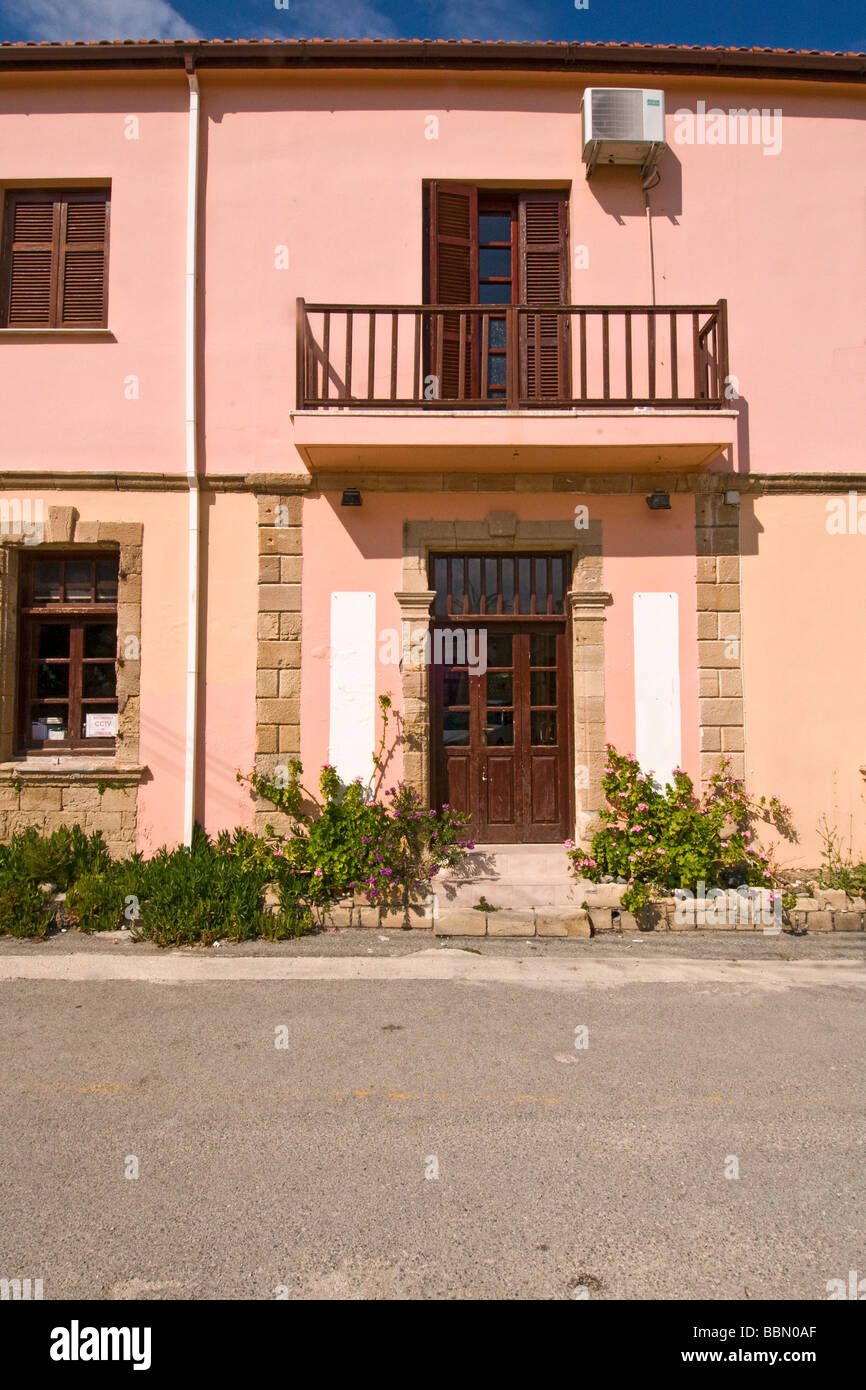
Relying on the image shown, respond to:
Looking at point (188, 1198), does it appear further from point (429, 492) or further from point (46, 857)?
point (429, 492)

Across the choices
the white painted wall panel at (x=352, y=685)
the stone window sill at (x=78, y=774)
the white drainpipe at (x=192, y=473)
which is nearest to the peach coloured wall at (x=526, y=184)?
the white drainpipe at (x=192, y=473)

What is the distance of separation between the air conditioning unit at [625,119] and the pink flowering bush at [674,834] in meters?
5.44

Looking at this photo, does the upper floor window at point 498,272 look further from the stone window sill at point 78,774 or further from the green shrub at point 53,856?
the green shrub at point 53,856

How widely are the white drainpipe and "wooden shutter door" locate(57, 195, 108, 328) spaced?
91 centimetres

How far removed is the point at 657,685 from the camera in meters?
7.27

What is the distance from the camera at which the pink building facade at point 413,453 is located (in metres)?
7.24

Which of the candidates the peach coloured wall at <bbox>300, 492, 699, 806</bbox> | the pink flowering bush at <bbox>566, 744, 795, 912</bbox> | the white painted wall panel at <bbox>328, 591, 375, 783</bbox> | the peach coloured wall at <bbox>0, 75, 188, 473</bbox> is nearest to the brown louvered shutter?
the peach coloured wall at <bbox>300, 492, 699, 806</bbox>

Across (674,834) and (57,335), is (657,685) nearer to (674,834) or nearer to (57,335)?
(674,834)

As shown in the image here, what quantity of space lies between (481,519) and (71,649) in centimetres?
401

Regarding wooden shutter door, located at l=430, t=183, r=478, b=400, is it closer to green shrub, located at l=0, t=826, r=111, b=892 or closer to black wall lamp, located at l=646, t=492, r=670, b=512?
black wall lamp, located at l=646, t=492, r=670, b=512

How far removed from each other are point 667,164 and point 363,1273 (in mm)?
8863

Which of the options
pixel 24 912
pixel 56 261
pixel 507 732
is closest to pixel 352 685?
pixel 507 732

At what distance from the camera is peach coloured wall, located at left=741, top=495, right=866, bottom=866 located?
7250mm

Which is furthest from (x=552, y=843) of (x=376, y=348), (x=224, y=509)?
(x=376, y=348)
